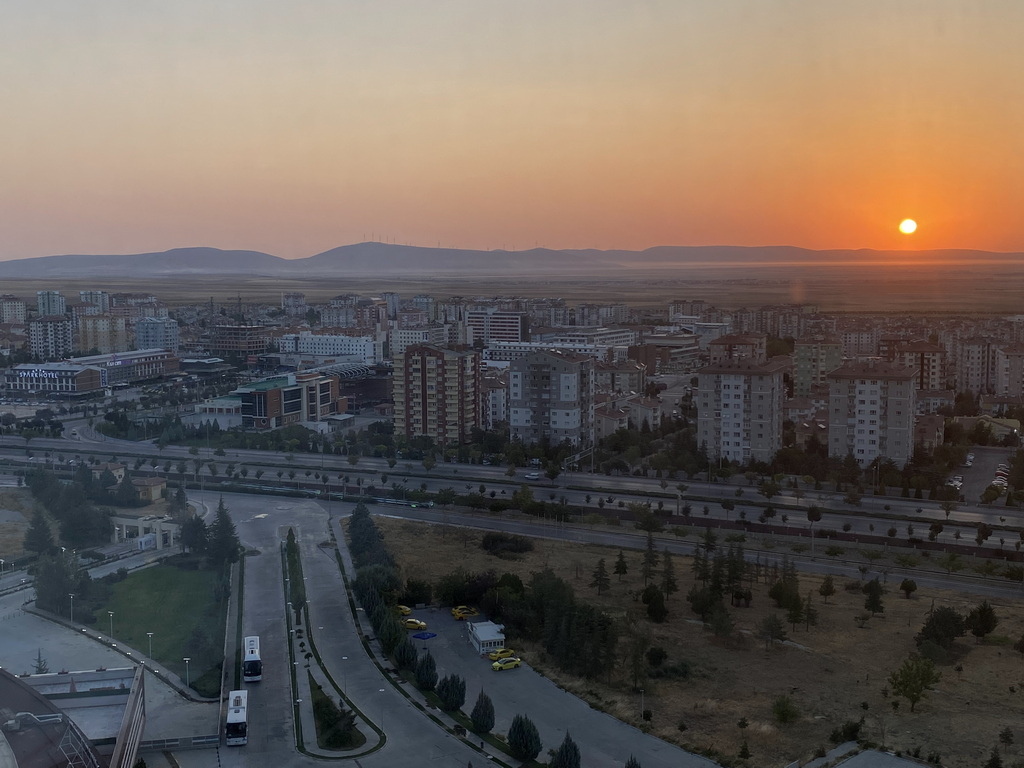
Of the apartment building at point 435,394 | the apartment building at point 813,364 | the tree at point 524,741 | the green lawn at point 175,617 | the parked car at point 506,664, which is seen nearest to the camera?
the tree at point 524,741

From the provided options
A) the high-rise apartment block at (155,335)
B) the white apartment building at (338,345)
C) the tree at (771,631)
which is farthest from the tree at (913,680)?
the high-rise apartment block at (155,335)

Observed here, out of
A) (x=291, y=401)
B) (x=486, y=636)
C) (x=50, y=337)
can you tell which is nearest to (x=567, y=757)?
(x=486, y=636)

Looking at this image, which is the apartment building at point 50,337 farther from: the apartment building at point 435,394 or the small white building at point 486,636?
the small white building at point 486,636

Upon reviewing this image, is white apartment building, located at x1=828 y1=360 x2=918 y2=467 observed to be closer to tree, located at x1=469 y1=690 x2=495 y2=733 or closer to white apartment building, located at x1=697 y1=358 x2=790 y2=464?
white apartment building, located at x1=697 y1=358 x2=790 y2=464

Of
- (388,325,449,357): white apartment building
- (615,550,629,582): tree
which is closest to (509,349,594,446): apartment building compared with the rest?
(615,550,629,582): tree

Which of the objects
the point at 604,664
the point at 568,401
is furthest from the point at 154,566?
the point at 568,401

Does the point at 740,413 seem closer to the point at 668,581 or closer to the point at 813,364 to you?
the point at 813,364
